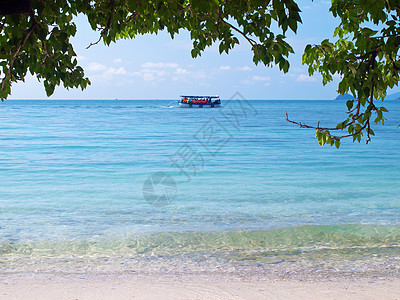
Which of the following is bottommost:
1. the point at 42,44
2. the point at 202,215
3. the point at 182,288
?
the point at 202,215

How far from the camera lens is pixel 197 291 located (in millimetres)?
4984

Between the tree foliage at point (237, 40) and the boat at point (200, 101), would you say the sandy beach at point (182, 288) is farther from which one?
the boat at point (200, 101)

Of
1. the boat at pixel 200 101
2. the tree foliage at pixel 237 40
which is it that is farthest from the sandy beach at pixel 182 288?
the boat at pixel 200 101

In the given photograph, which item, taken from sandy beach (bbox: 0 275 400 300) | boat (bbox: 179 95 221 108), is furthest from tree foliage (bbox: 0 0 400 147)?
boat (bbox: 179 95 221 108)

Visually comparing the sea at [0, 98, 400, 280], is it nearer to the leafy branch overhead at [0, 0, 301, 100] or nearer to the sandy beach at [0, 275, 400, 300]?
the sandy beach at [0, 275, 400, 300]

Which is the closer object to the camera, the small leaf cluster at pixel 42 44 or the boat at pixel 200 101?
the small leaf cluster at pixel 42 44

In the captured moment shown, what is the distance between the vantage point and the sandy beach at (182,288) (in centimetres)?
482

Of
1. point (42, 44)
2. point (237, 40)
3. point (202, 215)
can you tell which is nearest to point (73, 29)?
point (42, 44)

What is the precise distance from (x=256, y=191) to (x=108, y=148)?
1339 cm

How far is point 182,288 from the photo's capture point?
5.12m

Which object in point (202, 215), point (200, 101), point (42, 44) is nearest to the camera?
point (42, 44)

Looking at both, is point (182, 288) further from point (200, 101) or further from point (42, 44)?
point (200, 101)

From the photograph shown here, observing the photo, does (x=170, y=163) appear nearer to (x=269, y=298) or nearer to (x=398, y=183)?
(x=398, y=183)

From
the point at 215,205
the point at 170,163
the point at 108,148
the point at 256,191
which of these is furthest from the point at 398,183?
the point at 108,148
